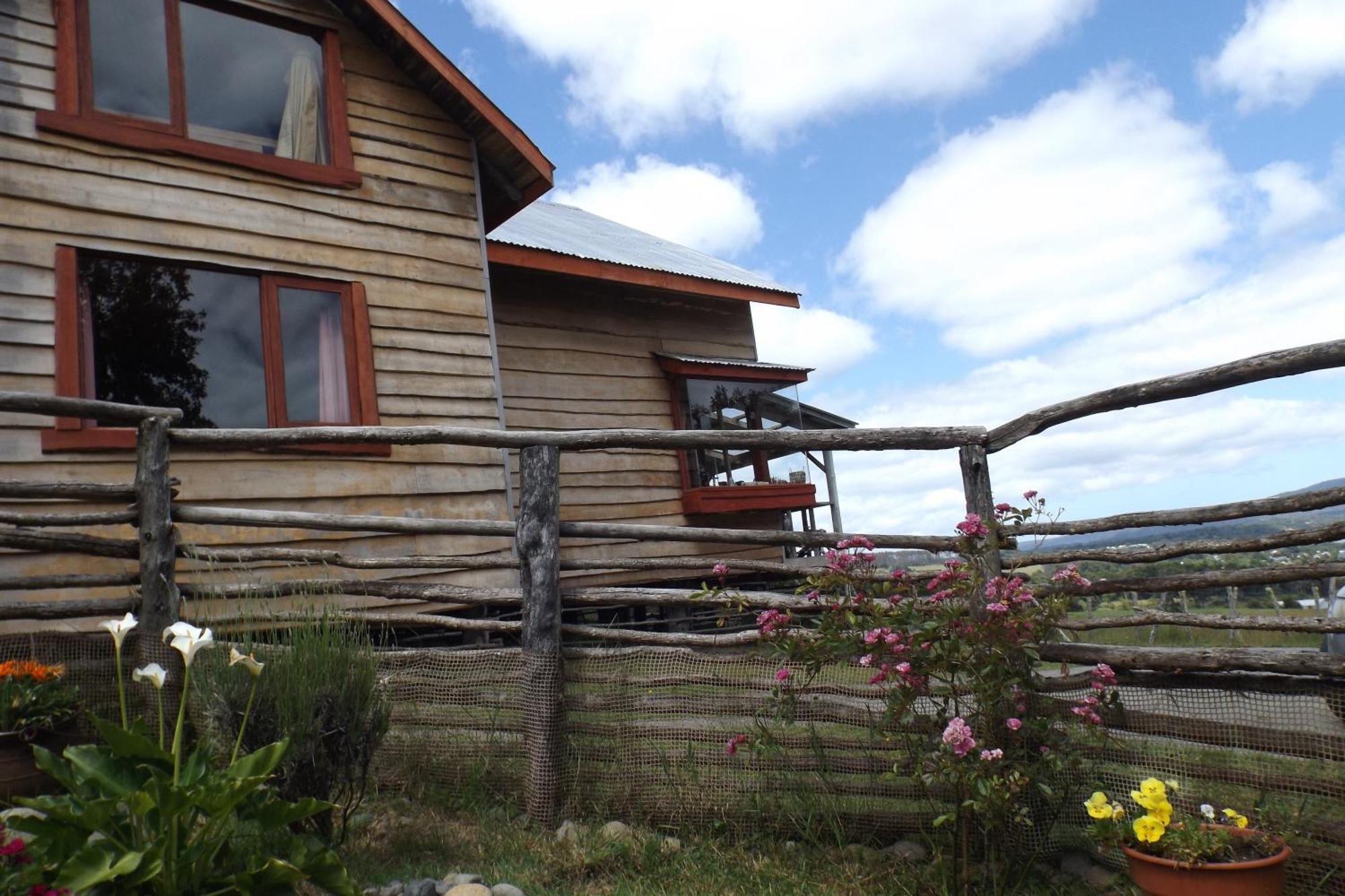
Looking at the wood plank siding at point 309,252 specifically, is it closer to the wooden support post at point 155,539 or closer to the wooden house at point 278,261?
the wooden house at point 278,261

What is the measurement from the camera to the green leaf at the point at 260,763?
294 centimetres

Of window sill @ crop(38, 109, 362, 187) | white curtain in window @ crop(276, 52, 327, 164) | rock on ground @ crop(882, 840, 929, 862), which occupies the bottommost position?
rock on ground @ crop(882, 840, 929, 862)

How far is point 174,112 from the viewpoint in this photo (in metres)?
7.32

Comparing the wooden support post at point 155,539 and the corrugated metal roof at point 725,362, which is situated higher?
the corrugated metal roof at point 725,362

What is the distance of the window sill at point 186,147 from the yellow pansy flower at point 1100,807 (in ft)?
23.7

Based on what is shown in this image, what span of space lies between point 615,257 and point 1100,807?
840cm

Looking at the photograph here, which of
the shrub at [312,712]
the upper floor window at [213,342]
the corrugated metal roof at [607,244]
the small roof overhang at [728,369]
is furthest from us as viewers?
the small roof overhang at [728,369]

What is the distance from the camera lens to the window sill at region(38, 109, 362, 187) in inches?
265

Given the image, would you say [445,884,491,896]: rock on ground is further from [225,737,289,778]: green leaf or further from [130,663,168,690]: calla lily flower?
[130,663,168,690]: calla lily flower

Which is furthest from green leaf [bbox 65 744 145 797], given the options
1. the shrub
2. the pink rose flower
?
the pink rose flower

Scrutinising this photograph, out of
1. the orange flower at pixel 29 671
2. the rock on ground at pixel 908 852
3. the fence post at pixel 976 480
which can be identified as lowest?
the rock on ground at pixel 908 852

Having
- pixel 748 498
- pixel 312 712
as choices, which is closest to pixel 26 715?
pixel 312 712

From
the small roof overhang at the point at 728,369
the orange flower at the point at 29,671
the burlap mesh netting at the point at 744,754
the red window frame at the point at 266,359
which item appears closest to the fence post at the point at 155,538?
the burlap mesh netting at the point at 744,754

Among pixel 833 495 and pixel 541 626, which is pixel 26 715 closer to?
pixel 541 626
